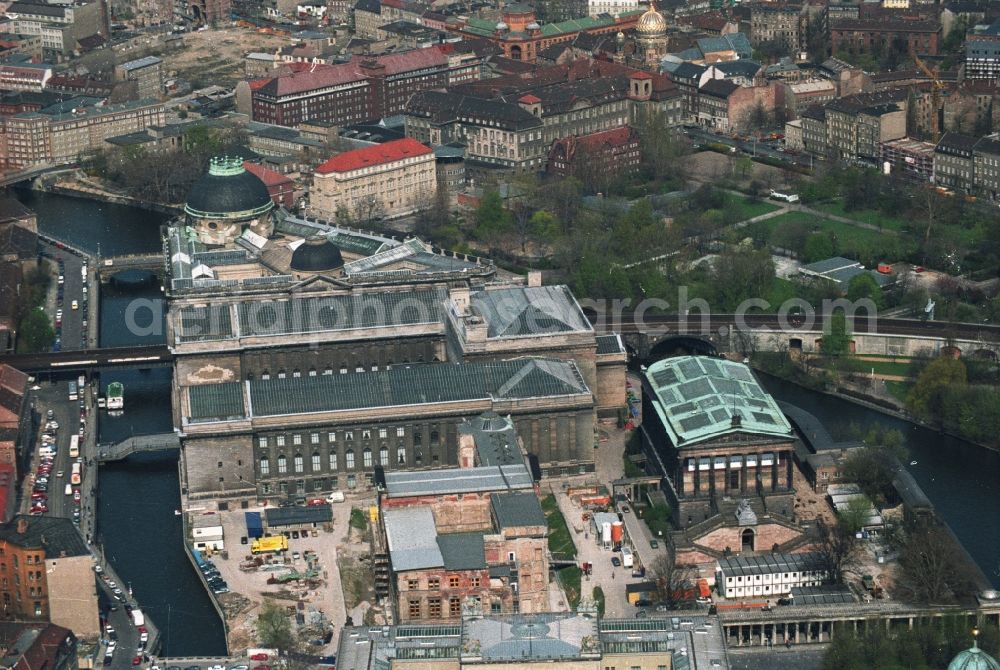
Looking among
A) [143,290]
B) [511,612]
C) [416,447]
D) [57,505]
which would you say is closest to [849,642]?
[511,612]

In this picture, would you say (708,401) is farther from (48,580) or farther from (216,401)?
(48,580)

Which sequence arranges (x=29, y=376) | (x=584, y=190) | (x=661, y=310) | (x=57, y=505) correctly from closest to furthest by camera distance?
1. (x=57, y=505)
2. (x=29, y=376)
3. (x=661, y=310)
4. (x=584, y=190)

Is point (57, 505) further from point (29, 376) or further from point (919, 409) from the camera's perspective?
point (919, 409)

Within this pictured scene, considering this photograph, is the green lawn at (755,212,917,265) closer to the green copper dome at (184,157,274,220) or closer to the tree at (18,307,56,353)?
the green copper dome at (184,157,274,220)

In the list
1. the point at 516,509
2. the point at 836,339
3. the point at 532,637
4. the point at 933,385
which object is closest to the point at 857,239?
the point at 836,339

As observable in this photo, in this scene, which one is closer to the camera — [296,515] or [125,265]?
[296,515]

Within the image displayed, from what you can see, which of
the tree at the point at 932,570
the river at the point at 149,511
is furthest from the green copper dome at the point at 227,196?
the tree at the point at 932,570

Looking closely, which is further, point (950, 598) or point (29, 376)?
point (29, 376)
